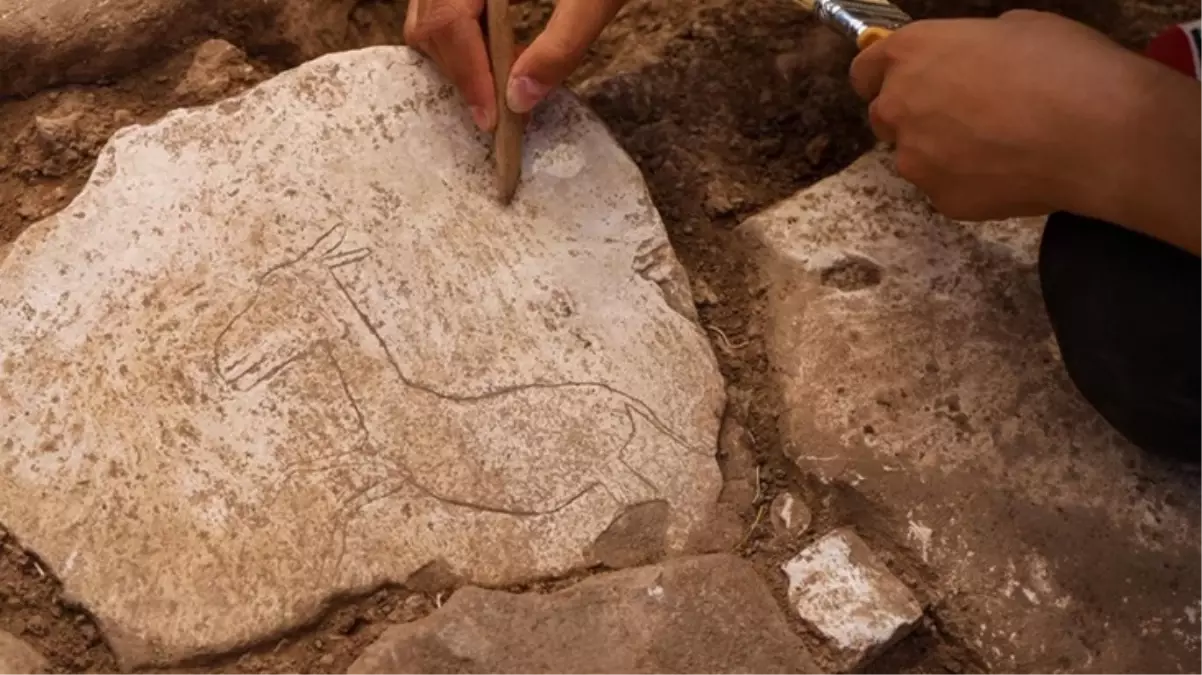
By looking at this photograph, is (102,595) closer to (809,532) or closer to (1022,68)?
(809,532)

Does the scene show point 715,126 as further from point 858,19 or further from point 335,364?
point 335,364

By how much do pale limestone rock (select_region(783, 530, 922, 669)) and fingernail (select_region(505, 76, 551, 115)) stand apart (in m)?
0.49

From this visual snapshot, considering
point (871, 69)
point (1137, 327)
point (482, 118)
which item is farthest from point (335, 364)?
point (1137, 327)

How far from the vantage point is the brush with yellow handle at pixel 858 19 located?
1209 millimetres

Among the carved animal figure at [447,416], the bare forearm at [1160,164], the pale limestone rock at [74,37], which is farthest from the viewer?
the pale limestone rock at [74,37]

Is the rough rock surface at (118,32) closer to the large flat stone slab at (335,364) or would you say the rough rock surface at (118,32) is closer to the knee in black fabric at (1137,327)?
the large flat stone slab at (335,364)

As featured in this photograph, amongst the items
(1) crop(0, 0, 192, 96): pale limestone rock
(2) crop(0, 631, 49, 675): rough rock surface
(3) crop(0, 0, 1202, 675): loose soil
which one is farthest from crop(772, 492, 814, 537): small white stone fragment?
(1) crop(0, 0, 192, 96): pale limestone rock

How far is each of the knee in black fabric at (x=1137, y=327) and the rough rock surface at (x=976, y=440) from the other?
7cm

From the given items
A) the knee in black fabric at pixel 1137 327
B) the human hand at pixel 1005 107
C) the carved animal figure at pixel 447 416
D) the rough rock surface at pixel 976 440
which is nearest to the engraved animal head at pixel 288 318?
the carved animal figure at pixel 447 416

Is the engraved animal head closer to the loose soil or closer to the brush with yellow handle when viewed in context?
the loose soil

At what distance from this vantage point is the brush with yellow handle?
121 centimetres

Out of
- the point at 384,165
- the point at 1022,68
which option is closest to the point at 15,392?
the point at 384,165

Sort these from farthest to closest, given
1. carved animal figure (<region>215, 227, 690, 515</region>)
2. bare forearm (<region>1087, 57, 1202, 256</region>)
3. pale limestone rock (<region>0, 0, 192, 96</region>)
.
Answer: pale limestone rock (<region>0, 0, 192, 96</region>), carved animal figure (<region>215, 227, 690, 515</region>), bare forearm (<region>1087, 57, 1202, 256</region>)

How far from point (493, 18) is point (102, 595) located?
2.04 feet
